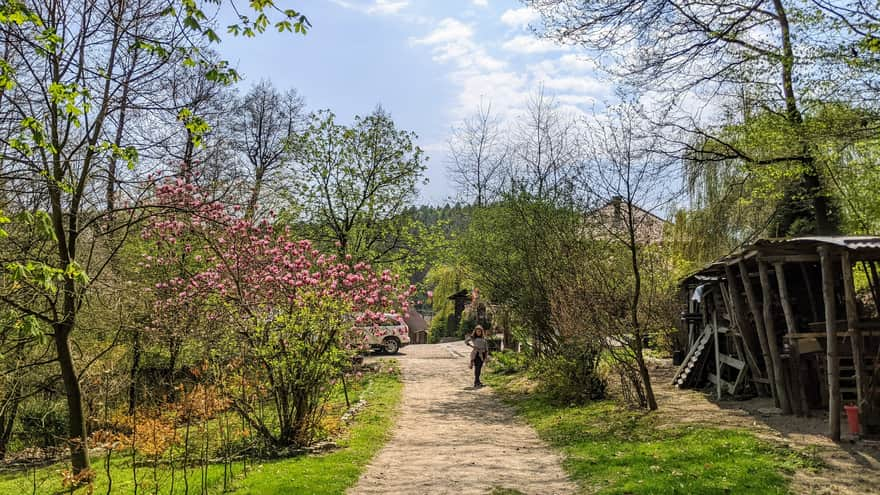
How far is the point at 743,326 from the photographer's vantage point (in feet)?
37.5

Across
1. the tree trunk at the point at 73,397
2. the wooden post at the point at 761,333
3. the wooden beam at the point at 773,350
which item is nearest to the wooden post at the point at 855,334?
the wooden beam at the point at 773,350

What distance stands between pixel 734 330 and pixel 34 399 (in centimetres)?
1376

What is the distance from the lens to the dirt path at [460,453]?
7250mm

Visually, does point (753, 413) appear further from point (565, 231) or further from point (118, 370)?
point (118, 370)

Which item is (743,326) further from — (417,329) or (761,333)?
(417,329)

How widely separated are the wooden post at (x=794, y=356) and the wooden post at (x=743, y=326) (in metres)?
1.52

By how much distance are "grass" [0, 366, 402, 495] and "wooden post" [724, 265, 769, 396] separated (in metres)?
6.60

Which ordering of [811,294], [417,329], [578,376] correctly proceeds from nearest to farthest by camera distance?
[811,294]
[578,376]
[417,329]

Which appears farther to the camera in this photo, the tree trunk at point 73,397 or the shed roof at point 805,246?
the shed roof at point 805,246

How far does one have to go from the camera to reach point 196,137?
626 cm

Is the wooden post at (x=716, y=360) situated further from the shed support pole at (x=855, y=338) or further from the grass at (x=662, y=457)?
the shed support pole at (x=855, y=338)

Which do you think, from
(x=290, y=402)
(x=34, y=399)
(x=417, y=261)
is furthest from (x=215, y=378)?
(x=417, y=261)

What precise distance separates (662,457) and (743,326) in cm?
471

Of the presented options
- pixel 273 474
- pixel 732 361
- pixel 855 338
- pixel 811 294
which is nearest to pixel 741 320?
pixel 811 294
